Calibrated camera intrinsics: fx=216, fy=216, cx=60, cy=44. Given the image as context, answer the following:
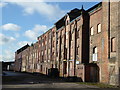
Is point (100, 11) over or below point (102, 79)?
over

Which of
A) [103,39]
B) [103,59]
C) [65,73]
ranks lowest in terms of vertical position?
[65,73]

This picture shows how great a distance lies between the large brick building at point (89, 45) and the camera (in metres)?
25.7

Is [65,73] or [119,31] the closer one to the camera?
[119,31]

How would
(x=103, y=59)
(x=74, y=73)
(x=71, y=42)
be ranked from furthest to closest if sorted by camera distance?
(x=71, y=42) → (x=74, y=73) → (x=103, y=59)

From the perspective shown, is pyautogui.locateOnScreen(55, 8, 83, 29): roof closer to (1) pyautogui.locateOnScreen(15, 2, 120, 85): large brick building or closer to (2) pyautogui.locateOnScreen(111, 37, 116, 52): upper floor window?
(1) pyautogui.locateOnScreen(15, 2, 120, 85): large brick building

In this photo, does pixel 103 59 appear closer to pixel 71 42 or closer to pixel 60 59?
pixel 71 42

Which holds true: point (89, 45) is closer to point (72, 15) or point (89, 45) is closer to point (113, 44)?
point (113, 44)

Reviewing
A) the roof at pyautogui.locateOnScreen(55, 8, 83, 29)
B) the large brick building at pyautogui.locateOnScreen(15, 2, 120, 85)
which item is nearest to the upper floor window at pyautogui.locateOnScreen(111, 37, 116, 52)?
the large brick building at pyautogui.locateOnScreen(15, 2, 120, 85)

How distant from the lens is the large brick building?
84.3 feet

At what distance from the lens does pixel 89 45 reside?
33.1 meters

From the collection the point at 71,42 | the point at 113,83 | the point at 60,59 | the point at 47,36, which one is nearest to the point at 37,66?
the point at 47,36

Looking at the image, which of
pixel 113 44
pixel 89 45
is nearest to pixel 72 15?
pixel 89 45

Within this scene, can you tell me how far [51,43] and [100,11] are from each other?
2530 centimetres

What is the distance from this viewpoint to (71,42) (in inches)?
1577
